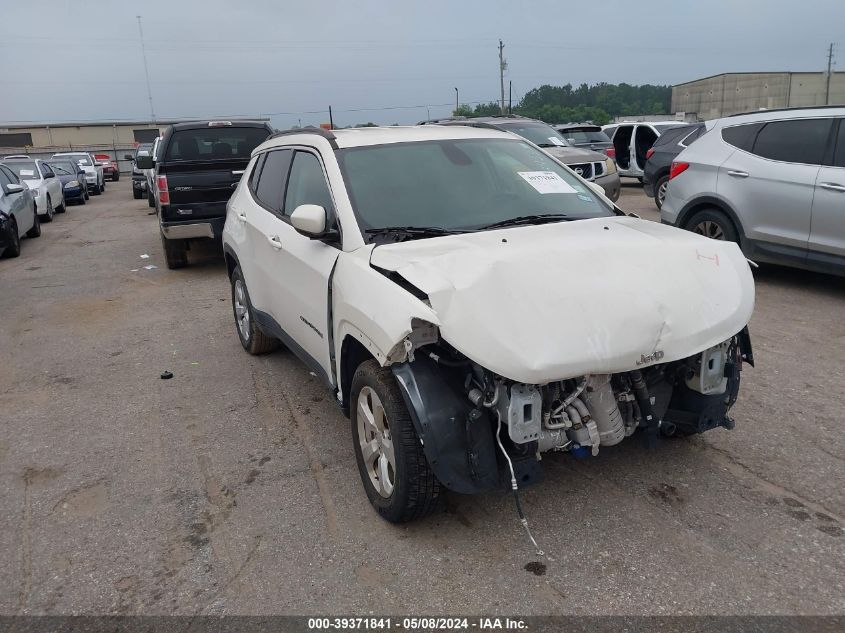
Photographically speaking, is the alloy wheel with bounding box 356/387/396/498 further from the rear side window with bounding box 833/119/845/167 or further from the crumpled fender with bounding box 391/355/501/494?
the rear side window with bounding box 833/119/845/167

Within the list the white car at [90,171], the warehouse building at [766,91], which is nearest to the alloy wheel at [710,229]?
the white car at [90,171]

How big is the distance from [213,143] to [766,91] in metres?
54.1

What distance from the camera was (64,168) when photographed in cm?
2430

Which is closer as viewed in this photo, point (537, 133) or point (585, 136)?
point (537, 133)

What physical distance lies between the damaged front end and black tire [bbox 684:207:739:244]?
4.98m

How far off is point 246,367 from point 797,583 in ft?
14.1

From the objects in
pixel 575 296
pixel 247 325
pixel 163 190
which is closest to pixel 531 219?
pixel 575 296

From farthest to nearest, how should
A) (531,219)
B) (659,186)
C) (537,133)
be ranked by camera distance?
(537,133), (659,186), (531,219)

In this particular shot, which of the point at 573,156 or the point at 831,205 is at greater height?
the point at 573,156

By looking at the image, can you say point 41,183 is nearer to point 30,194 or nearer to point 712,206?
point 30,194

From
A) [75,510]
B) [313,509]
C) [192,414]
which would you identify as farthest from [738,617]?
[192,414]

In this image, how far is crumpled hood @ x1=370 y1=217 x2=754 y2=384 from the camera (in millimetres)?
2758

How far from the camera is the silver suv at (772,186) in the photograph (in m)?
6.73

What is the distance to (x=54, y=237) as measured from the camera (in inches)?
579
